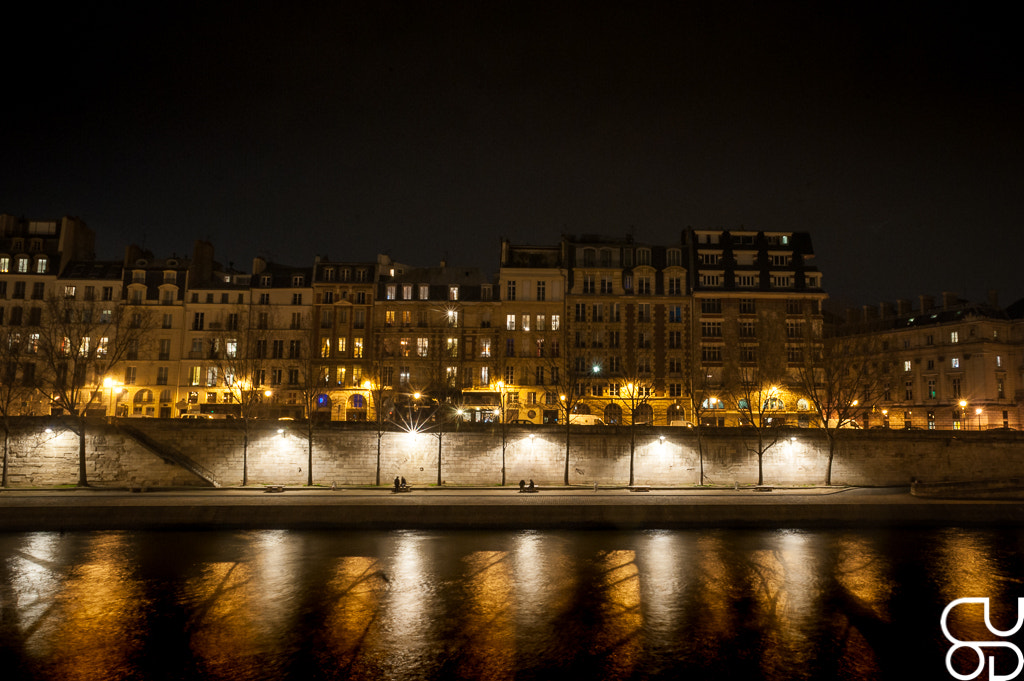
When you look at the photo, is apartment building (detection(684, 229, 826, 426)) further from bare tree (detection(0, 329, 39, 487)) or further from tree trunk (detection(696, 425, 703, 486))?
bare tree (detection(0, 329, 39, 487))

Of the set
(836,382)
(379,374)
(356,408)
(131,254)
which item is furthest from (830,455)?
(131,254)

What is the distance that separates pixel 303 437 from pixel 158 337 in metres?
27.4

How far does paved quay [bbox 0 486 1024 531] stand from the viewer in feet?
104

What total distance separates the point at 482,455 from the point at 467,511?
12.9 meters

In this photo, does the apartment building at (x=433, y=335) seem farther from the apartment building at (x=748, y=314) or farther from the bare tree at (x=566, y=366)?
the apartment building at (x=748, y=314)

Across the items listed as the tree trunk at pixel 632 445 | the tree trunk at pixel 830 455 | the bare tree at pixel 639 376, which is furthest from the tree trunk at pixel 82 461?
the tree trunk at pixel 830 455

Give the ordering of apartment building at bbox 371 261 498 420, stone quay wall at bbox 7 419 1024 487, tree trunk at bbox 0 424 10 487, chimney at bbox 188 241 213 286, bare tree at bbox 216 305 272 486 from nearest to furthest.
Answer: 1. tree trunk at bbox 0 424 10 487
2. stone quay wall at bbox 7 419 1024 487
3. bare tree at bbox 216 305 272 486
4. apartment building at bbox 371 261 498 420
5. chimney at bbox 188 241 213 286

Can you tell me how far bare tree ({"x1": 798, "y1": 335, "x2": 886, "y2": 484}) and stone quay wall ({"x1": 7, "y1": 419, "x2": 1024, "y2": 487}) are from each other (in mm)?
1835

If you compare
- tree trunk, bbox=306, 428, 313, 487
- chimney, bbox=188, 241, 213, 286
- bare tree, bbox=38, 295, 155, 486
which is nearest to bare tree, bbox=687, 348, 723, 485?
tree trunk, bbox=306, 428, 313, 487

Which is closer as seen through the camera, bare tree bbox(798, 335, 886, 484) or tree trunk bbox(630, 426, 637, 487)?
tree trunk bbox(630, 426, 637, 487)

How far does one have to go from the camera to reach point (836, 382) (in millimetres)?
51469

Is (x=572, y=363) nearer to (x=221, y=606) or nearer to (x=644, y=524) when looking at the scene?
(x=644, y=524)

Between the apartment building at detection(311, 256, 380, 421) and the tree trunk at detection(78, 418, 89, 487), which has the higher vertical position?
the apartment building at detection(311, 256, 380, 421)

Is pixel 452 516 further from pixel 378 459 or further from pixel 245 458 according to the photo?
pixel 245 458
